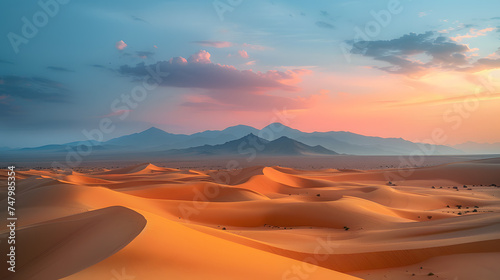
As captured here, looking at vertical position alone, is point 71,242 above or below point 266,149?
below

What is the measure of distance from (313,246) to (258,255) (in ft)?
15.7

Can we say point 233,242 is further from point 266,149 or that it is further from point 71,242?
point 266,149

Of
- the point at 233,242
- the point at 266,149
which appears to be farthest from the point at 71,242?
the point at 266,149

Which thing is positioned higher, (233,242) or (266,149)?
(266,149)

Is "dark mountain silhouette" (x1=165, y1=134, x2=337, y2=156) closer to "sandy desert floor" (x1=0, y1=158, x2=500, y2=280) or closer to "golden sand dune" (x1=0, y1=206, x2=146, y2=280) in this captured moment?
"sandy desert floor" (x1=0, y1=158, x2=500, y2=280)

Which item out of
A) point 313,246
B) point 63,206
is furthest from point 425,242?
point 63,206

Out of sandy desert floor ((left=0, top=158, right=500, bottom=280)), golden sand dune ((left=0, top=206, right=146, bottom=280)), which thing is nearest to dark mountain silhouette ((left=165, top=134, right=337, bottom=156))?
sandy desert floor ((left=0, top=158, right=500, bottom=280))

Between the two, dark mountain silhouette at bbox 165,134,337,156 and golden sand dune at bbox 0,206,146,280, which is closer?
golden sand dune at bbox 0,206,146,280

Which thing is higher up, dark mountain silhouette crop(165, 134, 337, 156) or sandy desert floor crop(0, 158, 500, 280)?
dark mountain silhouette crop(165, 134, 337, 156)

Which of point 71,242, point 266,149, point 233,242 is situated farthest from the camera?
point 266,149

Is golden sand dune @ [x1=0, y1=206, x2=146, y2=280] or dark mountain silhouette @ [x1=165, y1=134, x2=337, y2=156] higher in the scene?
dark mountain silhouette @ [x1=165, y1=134, x2=337, y2=156]

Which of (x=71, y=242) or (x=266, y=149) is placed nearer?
(x=71, y=242)

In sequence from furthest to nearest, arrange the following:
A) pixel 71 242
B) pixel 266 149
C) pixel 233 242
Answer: pixel 266 149 → pixel 233 242 → pixel 71 242

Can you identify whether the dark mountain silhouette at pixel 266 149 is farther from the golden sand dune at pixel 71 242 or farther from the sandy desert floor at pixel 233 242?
the golden sand dune at pixel 71 242
